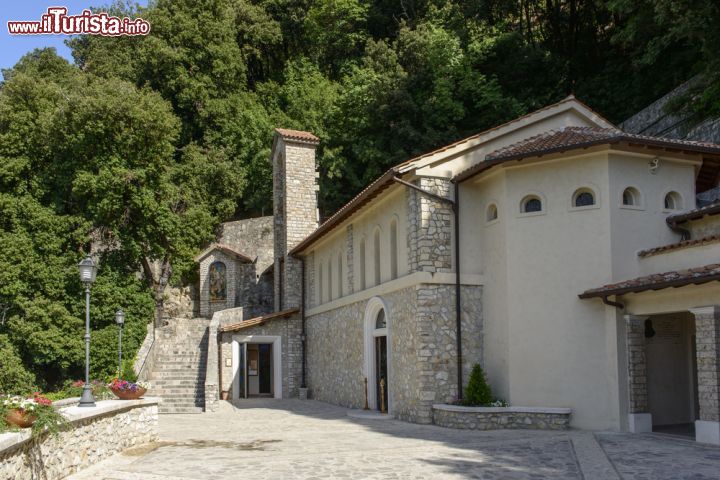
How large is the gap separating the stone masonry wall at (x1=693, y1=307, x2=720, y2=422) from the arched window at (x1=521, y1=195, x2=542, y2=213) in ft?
13.4

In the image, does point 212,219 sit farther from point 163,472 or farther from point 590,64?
point 163,472

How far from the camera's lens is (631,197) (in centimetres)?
1516

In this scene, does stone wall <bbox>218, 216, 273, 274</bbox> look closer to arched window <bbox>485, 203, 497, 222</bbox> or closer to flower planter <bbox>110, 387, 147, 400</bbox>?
arched window <bbox>485, 203, 497, 222</bbox>

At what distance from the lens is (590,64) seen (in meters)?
36.8

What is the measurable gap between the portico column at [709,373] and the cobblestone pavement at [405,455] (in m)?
0.48

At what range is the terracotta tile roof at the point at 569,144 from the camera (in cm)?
1436

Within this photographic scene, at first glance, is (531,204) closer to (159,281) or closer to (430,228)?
(430,228)

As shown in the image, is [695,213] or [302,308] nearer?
[695,213]

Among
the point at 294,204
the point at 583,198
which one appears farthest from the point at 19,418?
the point at 294,204

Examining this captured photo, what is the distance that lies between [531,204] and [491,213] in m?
1.14

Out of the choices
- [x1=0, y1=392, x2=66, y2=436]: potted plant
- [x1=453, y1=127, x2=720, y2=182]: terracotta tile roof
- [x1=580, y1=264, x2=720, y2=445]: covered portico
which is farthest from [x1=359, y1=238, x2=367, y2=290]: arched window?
[x1=0, y1=392, x2=66, y2=436]: potted plant

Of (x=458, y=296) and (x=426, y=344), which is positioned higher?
(x=458, y=296)

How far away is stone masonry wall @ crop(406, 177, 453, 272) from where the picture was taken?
16281mm

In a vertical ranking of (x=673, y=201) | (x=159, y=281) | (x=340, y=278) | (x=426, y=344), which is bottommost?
(x=426, y=344)
